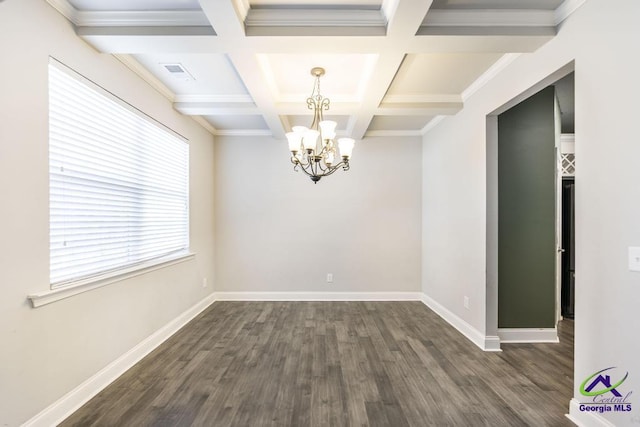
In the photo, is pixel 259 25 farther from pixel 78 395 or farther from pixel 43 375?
pixel 78 395

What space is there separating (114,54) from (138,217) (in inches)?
56.3

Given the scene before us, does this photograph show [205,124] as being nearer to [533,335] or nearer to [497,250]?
[497,250]

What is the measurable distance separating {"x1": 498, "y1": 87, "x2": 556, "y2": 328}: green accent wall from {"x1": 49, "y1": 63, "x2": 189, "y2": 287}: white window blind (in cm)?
369

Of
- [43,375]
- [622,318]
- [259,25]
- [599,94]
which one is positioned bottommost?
[43,375]

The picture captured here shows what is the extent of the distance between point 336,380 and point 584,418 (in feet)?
5.33

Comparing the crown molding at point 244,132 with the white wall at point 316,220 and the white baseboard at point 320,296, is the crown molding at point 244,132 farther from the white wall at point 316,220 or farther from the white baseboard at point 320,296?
the white baseboard at point 320,296

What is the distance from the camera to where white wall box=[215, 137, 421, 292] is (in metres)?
4.94

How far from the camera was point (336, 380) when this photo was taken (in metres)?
2.48

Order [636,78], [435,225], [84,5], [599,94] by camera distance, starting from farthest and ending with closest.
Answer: [435,225] → [84,5] → [599,94] → [636,78]

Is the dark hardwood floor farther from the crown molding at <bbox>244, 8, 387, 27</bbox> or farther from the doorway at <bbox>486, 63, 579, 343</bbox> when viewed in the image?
the crown molding at <bbox>244, 8, 387, 27</bbox>

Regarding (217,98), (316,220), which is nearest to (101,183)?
(217,98)

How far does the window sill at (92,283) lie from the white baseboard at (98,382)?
665 mm

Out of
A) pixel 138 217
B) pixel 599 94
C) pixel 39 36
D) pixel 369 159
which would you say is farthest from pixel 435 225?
pixel 39 36

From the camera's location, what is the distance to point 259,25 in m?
2.10
